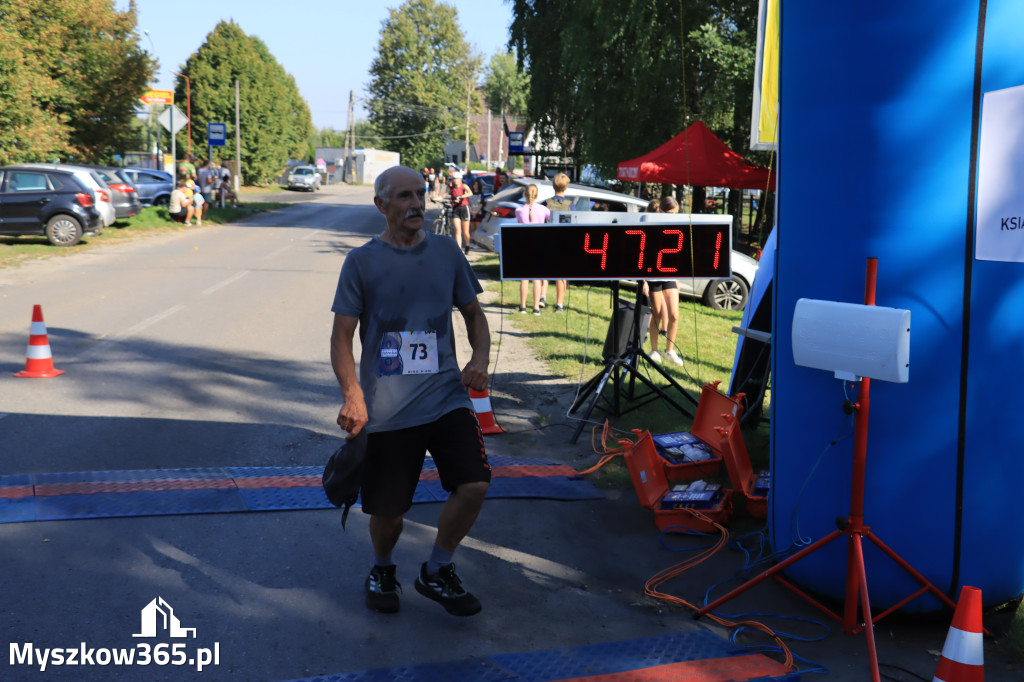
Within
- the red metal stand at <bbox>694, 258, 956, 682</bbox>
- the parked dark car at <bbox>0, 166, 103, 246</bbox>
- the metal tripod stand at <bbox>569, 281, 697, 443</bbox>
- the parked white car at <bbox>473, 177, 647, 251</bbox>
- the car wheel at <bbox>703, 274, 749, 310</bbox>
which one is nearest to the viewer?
the red metal stand at <bbox>694, 258, 956, 682</bbox>

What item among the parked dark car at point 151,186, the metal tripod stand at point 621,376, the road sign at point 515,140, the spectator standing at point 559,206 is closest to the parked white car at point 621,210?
the spectator standing at point 559,206

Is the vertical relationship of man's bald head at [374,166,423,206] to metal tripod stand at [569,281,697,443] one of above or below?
above

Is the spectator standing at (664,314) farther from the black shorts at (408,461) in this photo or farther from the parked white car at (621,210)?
the black shorts at (408,461)

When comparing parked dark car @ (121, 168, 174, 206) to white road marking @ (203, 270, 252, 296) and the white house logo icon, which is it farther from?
the white house logo icon

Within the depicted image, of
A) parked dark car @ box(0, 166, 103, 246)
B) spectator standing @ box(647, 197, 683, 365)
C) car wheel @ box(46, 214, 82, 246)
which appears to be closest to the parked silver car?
parked dark car @ box(0, 166, 103, 246)

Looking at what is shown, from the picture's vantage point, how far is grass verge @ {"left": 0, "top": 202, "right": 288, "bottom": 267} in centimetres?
1909

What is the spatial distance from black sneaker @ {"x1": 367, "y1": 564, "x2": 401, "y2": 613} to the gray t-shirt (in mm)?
713

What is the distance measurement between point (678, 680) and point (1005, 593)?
65.9 inches

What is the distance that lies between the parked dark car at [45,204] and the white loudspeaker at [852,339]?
66.0 feet

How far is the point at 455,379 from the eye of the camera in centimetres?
419

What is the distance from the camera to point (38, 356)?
Result: 27.9 ft

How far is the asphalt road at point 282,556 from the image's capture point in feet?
12.6

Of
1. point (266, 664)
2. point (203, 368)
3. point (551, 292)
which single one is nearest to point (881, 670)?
point (266, 664)

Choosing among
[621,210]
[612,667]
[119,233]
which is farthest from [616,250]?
[119,233]
